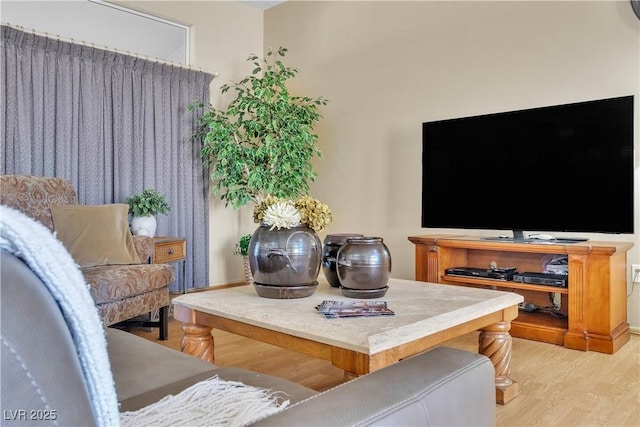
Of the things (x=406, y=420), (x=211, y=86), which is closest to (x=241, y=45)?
(x=211, y=86)

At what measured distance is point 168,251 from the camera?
3479mm

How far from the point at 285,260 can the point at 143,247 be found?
1689mm

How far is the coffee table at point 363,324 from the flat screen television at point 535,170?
1.42 m

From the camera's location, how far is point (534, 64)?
11.1 ft

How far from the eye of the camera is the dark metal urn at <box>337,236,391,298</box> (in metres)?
1.67

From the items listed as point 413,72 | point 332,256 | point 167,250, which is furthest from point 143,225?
point 413,72

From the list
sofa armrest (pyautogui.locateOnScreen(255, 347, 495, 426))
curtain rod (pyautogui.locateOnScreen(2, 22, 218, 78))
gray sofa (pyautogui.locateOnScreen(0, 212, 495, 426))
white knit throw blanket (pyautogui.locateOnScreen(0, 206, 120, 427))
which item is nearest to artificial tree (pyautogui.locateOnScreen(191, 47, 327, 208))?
curtain rod (pyautogui.locateOnScreen(2, 22, 218, 78))

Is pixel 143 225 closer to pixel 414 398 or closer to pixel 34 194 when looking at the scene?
pixel 34 194

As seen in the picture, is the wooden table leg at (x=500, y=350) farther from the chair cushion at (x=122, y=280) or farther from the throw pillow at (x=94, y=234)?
the throw pillow at (x=94, y=234)

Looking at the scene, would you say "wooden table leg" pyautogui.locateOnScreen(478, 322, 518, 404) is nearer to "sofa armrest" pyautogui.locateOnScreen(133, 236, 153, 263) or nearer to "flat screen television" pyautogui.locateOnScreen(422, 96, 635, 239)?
"flat screen television" pyautogui.locateOnScreen(422, 96, 635, 239)

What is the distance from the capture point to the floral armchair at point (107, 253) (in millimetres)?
2535

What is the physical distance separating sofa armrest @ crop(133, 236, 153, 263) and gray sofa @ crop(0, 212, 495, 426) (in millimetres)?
1714

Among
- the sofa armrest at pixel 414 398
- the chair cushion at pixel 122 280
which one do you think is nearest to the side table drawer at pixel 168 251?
the chair cushion at pixel 122 280

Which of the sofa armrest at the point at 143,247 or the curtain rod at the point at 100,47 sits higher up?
the curtain rod at the point at 100,47
